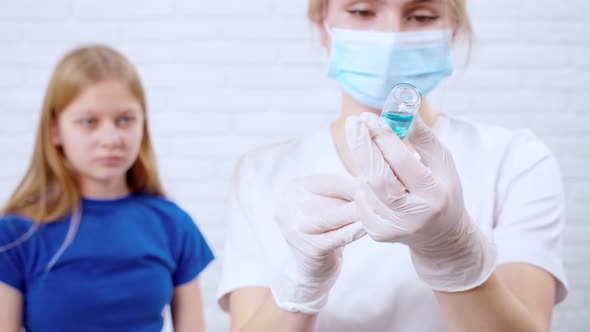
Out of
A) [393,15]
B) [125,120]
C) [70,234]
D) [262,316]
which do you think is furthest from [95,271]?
[393,15]

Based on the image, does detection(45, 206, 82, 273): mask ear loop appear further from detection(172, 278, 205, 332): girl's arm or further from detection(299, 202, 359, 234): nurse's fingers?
detection(299, 202, 359, 234): nurse's fingers

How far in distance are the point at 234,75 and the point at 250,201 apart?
884 mm

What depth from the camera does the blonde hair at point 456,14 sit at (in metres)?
1.17

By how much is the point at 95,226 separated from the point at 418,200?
0.82m

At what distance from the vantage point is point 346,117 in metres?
1.20

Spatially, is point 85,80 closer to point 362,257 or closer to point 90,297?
point 90,297

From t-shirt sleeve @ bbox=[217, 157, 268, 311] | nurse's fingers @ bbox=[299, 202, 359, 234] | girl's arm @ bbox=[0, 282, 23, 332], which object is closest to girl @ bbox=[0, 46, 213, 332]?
girl's arm @ bbox=[0, 282, 23, 332]

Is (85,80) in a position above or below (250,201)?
above

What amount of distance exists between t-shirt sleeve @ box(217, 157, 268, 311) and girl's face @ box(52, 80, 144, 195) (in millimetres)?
289

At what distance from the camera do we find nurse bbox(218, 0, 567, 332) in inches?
32.0

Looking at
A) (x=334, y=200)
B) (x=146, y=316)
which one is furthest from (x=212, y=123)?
(x=334, y=200)

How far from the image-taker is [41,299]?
4.32 feet

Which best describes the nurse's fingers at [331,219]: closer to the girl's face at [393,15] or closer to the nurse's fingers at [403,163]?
the nurse's fingers at [403,163]

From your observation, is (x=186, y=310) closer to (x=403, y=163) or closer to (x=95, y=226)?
(x=95, y=226)
